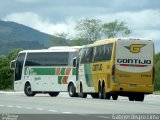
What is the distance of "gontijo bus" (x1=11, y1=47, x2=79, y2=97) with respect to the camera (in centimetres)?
4953

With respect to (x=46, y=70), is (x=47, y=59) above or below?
above

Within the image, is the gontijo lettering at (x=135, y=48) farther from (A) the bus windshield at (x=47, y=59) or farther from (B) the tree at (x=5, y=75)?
(B) the tree at (x=5, y=75)

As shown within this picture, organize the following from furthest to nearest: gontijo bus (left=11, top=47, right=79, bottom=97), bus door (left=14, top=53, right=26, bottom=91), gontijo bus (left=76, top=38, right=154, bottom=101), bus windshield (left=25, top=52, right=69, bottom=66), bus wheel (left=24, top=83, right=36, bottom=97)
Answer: bus door (left=14, top=53, right=26, bottom=91) → bus wheel (left=24, top=83, right=36, bottom=97) → bus windshield (left=25, top=52, right=69, bottom=66) → gontijo bus (left=11, top=47, right=79, bottom=97) → gontijo bus (left=76, top=38, right=154, bottom=101)

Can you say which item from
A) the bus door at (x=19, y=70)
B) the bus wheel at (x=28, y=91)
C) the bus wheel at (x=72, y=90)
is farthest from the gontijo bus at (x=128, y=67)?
the bus door at (x=19, y=70)

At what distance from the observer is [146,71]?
1561 inches

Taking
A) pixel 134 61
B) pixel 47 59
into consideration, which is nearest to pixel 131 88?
pixel 134 61

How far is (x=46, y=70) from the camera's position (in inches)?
2000

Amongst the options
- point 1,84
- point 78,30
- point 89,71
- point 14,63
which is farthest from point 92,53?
point 78,30

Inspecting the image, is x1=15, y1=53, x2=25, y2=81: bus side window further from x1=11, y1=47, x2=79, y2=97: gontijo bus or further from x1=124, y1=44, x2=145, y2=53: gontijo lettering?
x1=124, y1=44, x2=145, y2=53: gontijo lettering

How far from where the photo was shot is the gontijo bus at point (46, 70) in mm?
49531

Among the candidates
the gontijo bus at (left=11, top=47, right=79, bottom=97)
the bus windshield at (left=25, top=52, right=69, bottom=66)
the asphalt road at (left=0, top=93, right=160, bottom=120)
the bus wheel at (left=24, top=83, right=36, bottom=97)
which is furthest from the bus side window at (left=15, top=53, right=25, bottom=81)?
the asphalt road at (left=0, top=93, right=160, bottom=120)

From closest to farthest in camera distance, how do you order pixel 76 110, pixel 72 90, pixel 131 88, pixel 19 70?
pixel 76 110, pixel 131 88, pixel 72 90, pixel 19 70

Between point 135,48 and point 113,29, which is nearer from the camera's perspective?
point 135,48

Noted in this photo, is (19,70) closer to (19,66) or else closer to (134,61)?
(19,66)
